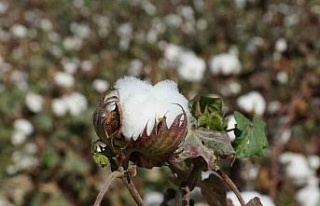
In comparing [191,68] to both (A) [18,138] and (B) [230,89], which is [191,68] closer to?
(B) [230,89]

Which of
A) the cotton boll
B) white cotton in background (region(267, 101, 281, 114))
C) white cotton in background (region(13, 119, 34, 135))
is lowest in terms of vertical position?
white cotton in background (region(267, 101, 281, 114))

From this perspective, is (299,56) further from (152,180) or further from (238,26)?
(238,26)

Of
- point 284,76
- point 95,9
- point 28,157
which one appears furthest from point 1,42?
point 284,76

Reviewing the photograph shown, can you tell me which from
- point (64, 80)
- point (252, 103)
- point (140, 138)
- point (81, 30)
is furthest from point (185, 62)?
point (140, 138)

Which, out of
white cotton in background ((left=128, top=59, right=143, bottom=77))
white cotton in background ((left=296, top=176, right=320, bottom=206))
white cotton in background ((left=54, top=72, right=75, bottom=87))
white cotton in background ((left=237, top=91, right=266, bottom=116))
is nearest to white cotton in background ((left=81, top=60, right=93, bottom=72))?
white cotton in background ((left=128, top=59, right=143, bottom=77))

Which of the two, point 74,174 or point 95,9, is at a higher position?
point 95,9

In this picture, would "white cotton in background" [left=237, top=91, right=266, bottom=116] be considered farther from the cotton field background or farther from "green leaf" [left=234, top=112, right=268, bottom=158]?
"green leaf" [left=234, top=112, right=268, bottom=158]
